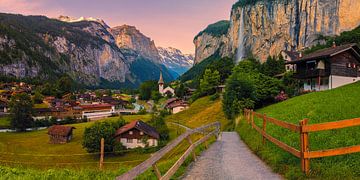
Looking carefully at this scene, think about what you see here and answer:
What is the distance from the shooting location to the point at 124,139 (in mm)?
58750

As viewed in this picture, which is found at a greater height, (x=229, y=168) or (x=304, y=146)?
(x=304, y=146)

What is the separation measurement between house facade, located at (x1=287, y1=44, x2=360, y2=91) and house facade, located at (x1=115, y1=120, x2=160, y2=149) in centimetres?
2989

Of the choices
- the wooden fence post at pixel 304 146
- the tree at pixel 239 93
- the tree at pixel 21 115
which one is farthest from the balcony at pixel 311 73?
the tree at pixel 21 115

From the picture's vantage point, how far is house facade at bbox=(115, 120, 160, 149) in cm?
5673

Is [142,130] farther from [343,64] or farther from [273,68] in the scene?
[273,68]

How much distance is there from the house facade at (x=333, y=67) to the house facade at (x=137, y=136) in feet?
98.1

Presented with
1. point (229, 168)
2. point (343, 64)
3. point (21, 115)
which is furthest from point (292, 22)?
point (229, 168)

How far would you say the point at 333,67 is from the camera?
1699 inches

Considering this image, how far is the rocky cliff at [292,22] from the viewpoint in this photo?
423ft

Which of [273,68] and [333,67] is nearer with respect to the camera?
[333,67]

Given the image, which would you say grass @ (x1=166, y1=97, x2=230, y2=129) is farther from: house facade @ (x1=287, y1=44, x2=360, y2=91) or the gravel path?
the gravel path

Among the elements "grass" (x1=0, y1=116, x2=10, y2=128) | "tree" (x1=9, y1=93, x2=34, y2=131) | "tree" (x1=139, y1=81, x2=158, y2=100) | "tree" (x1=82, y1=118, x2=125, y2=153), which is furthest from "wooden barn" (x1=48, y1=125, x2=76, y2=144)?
"tree" (x1=139, y1=81, x2=158, y2=100)

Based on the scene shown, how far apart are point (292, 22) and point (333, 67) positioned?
408ft

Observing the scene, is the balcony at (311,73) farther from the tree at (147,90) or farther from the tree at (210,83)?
the tree at (147,90)
